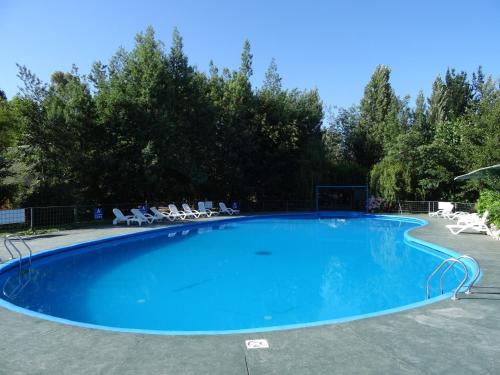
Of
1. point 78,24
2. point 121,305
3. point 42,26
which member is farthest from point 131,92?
point 121,305

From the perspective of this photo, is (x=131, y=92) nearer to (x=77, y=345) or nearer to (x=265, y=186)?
(x=265, y=186)

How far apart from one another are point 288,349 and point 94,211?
1557 centimetres

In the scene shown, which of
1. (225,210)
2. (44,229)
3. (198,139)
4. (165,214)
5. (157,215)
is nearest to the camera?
(44,229)

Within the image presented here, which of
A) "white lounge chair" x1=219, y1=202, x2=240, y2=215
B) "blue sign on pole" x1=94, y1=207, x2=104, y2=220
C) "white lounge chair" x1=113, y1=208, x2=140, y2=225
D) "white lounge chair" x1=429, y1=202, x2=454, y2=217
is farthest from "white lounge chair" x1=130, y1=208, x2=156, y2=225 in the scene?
"white lounge chair" x1=429, y1=202, x2=454, y2=217

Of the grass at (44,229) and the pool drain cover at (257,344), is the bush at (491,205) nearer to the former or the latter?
the pool drain cover at (257,344)

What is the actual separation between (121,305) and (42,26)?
9481mm

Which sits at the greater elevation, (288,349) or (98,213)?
(98,213)

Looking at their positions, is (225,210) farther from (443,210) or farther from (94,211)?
(443,210)

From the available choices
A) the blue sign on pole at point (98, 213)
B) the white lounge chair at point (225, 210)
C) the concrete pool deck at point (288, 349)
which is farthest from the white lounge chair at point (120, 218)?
the concrete pool deck at point (288, 349)

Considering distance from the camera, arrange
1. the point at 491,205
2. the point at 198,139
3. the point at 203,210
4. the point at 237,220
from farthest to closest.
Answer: the point at 198,139, the point at 203,210, the point at 237,220, the point at 491,205

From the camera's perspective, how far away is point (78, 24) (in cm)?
1292

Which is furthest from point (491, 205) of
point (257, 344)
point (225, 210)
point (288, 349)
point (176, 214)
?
point (225, 210)

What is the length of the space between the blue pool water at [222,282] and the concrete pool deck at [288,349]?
4.80 feet

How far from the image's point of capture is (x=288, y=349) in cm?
375
